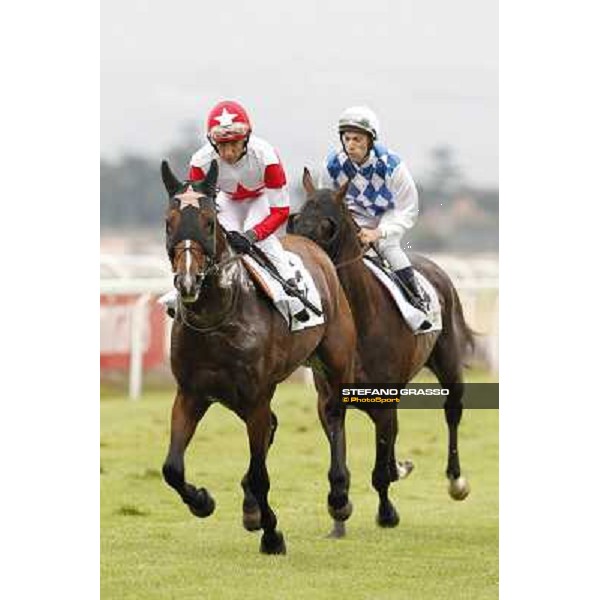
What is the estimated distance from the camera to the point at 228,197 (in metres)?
7.09

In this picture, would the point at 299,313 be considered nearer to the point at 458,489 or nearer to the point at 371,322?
the point at 371,322

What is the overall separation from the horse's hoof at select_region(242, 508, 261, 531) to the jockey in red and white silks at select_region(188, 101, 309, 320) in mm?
876

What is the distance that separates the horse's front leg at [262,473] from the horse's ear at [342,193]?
1.28 meters

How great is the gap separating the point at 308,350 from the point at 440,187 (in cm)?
131

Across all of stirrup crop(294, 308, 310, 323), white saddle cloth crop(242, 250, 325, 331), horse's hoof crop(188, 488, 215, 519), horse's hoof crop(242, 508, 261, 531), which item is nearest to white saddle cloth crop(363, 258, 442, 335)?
white saddle cloth crop(242, 250, 325, 331)

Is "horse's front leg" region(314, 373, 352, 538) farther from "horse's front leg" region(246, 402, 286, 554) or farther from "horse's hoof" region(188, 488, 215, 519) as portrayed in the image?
"horse's hoof" region(188, 488, 215, 519)

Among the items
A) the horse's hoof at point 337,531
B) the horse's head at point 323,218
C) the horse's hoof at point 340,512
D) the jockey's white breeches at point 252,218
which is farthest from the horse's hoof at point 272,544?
the horse's head at point 323,218

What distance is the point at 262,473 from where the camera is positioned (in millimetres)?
6938

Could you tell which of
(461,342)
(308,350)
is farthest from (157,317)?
(308,350)

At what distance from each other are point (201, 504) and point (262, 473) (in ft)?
0.97

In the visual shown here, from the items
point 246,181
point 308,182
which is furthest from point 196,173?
point 308,182

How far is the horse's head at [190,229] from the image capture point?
244 inches

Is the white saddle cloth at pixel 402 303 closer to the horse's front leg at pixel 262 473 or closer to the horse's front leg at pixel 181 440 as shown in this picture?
the horse's front leg at pixel 262 473
